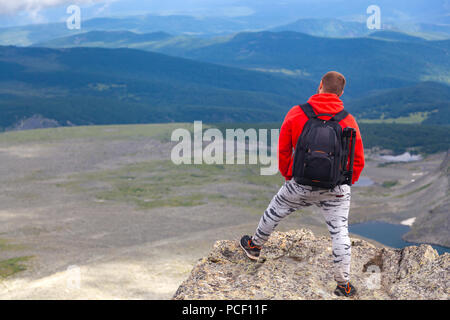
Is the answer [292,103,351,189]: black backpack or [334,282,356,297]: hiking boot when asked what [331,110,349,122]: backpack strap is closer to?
[292,103,351,189]: black backpack

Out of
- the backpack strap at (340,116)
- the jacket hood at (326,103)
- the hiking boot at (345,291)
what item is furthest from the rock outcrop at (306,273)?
the jacket hood at (326,103)

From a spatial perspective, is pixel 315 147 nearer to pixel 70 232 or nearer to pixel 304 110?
pixel 304 110

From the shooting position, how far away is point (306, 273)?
993 cm

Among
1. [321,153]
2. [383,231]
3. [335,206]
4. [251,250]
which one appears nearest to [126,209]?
[383,231]

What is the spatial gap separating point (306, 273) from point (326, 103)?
338cm

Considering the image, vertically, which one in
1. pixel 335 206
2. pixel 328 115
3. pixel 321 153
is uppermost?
pixel 328 115

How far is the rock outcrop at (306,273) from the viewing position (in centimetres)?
904

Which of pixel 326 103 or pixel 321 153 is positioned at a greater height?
pixel 326 103

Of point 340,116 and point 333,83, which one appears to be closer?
point 340,116

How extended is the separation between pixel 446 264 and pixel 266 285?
3.47 meters

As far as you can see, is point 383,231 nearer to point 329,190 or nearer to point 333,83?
point 329,190

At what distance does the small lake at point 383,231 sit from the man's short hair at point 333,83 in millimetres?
59002

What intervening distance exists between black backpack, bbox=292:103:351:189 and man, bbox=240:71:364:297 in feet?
0.54

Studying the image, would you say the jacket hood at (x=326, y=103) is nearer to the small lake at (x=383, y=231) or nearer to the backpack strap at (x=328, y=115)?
the backpack strap at (x=328, y=115)
